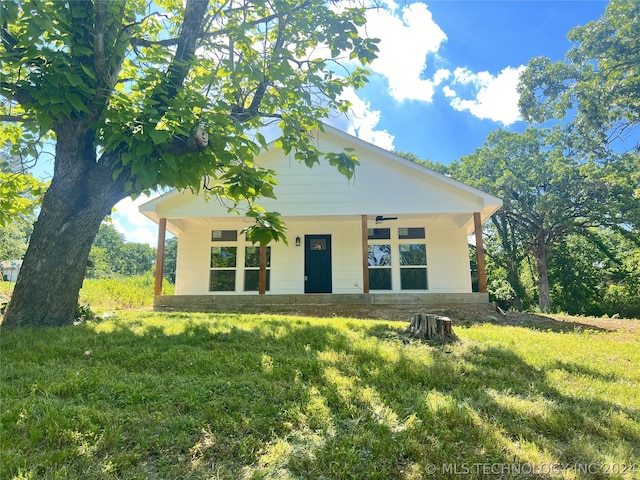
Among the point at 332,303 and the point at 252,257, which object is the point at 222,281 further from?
the point at 332,303

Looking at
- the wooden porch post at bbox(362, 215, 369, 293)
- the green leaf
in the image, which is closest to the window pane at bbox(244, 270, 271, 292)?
the wooden porch post at bbox(362, 215, 369, 293)

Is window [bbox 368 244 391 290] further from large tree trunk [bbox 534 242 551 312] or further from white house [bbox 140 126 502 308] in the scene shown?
large tree trunk [bbox 534 242 551 312]

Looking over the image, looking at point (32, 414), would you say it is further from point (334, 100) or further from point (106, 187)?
point (334, 100)

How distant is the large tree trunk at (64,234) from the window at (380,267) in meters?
8.80

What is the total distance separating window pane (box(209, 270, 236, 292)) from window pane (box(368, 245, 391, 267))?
482 cm

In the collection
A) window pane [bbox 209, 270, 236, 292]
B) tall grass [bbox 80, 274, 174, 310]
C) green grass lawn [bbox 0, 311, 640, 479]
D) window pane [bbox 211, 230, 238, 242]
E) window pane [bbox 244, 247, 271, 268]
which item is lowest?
green grass lawn [bbox 0, 311, 640, 479]

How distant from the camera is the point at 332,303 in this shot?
401 inches

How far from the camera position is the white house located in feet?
36.2

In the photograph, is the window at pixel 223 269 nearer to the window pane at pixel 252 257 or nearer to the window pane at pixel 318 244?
the window pane at pixel 252 257

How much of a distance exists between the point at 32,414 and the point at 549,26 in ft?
44.2

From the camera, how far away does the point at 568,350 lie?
4984 mm

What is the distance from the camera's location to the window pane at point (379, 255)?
12.4 metres

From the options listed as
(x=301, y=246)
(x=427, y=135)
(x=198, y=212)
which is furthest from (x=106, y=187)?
(x=427, y=135)

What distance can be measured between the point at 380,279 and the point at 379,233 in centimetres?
161
